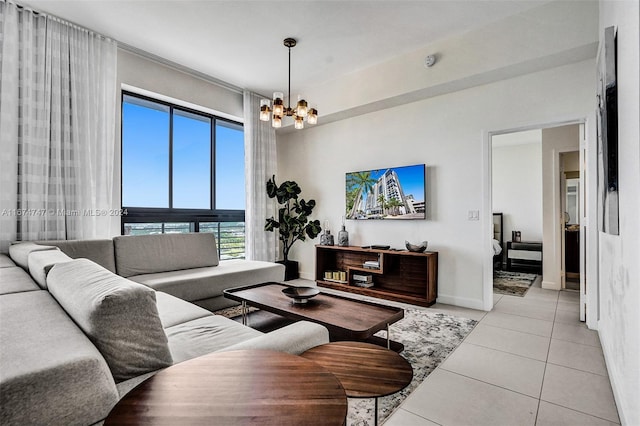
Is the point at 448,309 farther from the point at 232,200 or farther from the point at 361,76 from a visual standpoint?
the point at 232,200

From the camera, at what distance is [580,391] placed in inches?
75.7

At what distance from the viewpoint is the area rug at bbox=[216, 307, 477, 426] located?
174 centimetres

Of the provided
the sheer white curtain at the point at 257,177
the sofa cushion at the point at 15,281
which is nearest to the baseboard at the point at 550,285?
the sheer white curtain at the point at 257,177

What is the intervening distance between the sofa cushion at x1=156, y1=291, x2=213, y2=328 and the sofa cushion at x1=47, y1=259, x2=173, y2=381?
0.77 meters

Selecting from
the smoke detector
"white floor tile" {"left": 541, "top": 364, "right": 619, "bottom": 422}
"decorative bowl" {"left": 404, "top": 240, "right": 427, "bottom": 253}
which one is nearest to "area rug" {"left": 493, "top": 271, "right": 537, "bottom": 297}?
"decorative bowl" {"left": 404, "top": 240, "right": 427, "bottom": 253}

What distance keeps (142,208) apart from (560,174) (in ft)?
19.6

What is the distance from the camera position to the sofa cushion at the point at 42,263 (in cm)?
177

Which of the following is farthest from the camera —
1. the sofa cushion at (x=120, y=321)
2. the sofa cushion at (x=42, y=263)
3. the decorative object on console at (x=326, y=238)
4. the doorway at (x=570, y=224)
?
the decorative object on console at (x=326, y=238)

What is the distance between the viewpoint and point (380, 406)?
178 centimetres

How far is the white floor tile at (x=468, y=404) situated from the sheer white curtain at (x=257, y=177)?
356 centimetres

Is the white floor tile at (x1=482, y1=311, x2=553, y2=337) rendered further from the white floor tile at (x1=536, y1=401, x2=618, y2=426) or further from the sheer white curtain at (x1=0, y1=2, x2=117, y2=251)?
the sheer white curtain at (x1=0, y1=2, x2=117, y2=251)

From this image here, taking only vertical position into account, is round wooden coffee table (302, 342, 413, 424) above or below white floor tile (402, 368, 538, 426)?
above

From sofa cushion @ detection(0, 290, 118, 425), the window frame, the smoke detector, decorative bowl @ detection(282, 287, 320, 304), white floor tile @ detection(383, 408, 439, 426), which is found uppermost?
the smoke detector

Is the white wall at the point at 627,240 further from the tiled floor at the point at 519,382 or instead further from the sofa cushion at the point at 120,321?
the sofa cushion at the point at 120,321
